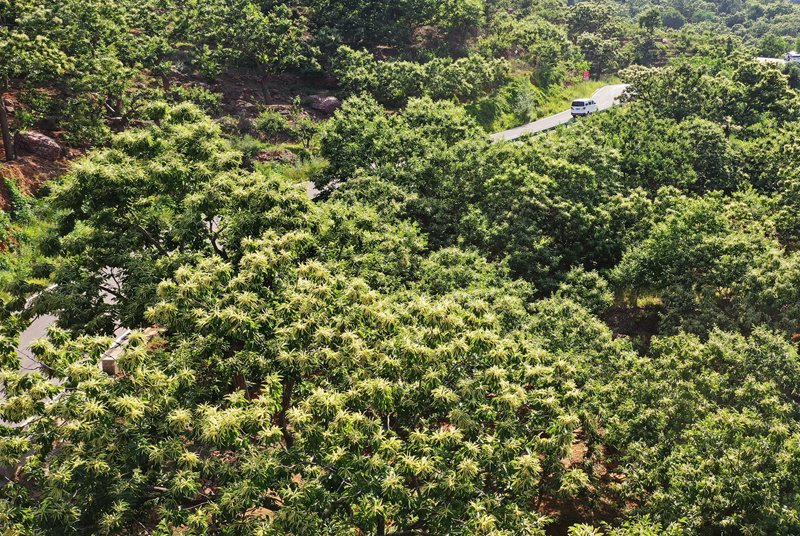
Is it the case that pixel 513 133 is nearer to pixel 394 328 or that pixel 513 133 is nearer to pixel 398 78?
pixel 398 78

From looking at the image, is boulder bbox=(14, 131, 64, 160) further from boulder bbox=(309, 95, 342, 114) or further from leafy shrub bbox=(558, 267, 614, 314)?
leafy shrub bbox=(558, 267, 614, 314)

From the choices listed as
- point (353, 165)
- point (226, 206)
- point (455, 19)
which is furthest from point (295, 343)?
point (455, 19)

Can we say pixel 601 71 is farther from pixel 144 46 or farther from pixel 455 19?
pixel 144 46

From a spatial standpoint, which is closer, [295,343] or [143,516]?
[143,516]

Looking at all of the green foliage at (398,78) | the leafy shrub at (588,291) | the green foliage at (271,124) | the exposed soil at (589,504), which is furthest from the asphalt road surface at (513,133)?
the exposed soil at (589,504)

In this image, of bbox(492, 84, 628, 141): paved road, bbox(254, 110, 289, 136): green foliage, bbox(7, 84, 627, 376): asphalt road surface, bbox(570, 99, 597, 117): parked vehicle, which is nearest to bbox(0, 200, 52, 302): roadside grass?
bbox(7, 84, 627, 376): asphalt road surface

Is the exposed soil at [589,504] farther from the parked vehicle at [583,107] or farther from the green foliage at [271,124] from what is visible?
the parked vehicle at [583,107]
